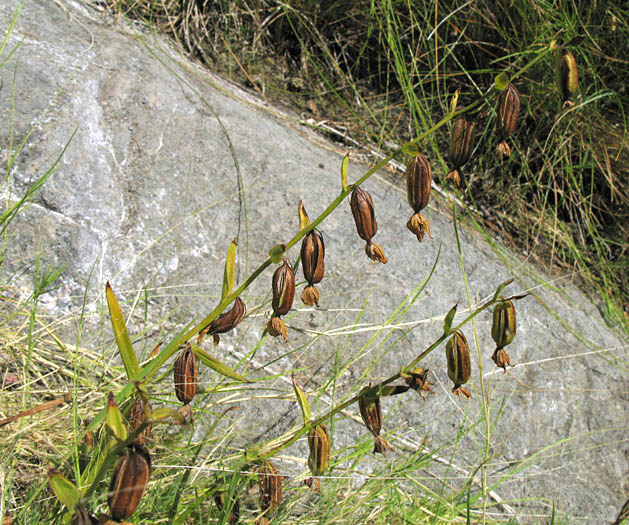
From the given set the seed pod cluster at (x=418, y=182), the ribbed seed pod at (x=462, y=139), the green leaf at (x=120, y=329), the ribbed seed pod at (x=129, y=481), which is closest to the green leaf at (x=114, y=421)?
the ribbed seed pod at (x=129, y=481)

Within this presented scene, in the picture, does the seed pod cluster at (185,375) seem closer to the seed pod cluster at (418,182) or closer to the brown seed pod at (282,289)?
the brown seed pod at (282,289)

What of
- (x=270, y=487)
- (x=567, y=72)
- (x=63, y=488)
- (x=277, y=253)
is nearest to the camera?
(x=63, y=488)

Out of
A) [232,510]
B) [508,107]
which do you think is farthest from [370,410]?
[508,107]

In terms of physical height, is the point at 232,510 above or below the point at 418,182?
below

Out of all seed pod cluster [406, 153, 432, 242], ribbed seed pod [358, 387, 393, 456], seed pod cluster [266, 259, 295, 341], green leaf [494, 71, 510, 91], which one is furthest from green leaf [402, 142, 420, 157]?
ribbed seed pod [358, 387, 393, 456]

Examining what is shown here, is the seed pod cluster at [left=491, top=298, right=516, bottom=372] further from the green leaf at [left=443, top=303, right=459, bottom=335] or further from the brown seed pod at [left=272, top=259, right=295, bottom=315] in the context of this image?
the brown seed pod at [left=272, top=259, right=295, bottom=315]

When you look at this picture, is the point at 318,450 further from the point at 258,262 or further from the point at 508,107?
the point at 258,262
